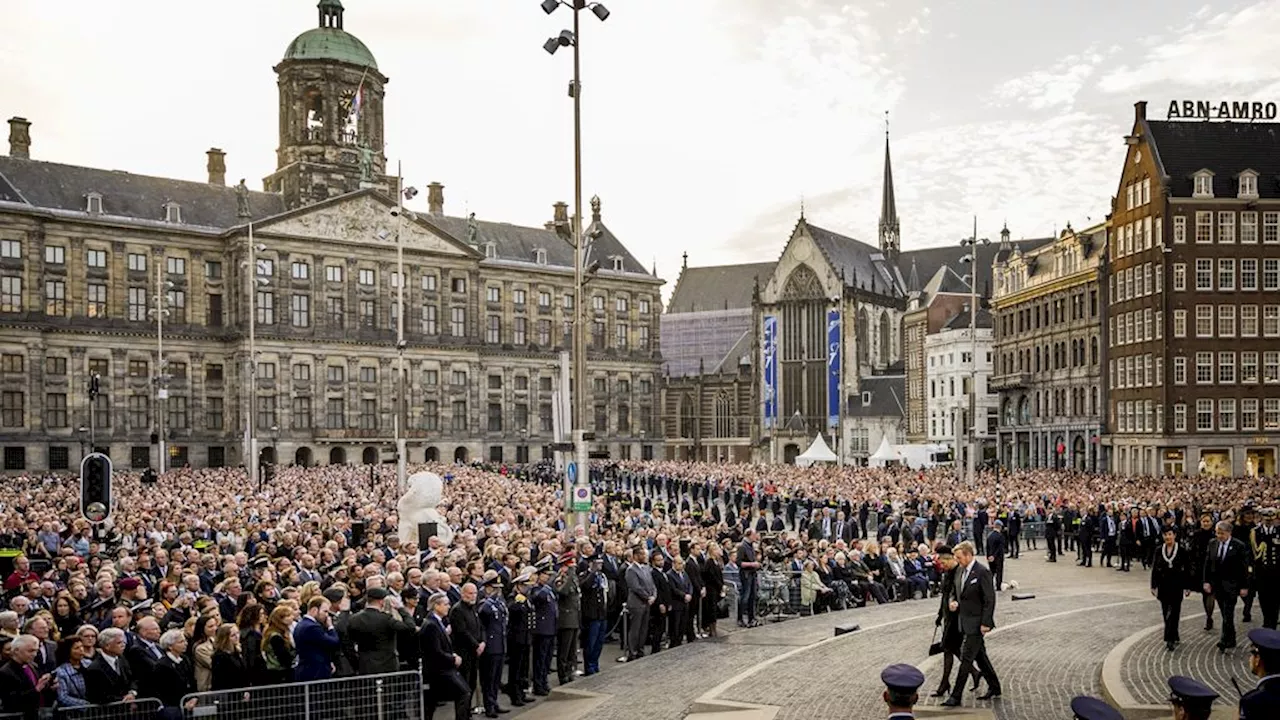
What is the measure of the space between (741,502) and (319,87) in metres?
52.0

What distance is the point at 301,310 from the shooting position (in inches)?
3078

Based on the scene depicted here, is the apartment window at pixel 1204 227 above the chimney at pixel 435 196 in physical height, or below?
below

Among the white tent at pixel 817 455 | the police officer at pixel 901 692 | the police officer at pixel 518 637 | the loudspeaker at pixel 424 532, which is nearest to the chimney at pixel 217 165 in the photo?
the white tent at pixel 817 455

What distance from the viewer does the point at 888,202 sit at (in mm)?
128375

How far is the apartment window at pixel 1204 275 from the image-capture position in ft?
188

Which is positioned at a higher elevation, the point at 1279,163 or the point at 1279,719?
the point at 1279,163

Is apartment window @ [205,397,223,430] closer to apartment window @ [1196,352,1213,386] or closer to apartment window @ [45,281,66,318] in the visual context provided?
apartment window @ [45,281,66,318]

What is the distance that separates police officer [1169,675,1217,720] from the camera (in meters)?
5.89

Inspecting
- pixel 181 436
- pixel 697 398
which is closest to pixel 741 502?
pixel 181 436

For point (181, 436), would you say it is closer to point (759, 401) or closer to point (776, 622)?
point (759, 401)

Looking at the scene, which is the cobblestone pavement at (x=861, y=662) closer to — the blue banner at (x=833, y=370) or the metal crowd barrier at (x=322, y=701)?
the metal crowd barrier at (x=322, y=701)

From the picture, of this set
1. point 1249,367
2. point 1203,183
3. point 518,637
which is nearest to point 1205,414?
point 1249,367

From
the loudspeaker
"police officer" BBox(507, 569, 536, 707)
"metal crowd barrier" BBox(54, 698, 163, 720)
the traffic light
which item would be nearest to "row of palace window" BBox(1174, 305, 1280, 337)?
the loudspeaker

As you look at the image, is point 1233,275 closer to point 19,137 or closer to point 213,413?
point 213,413
